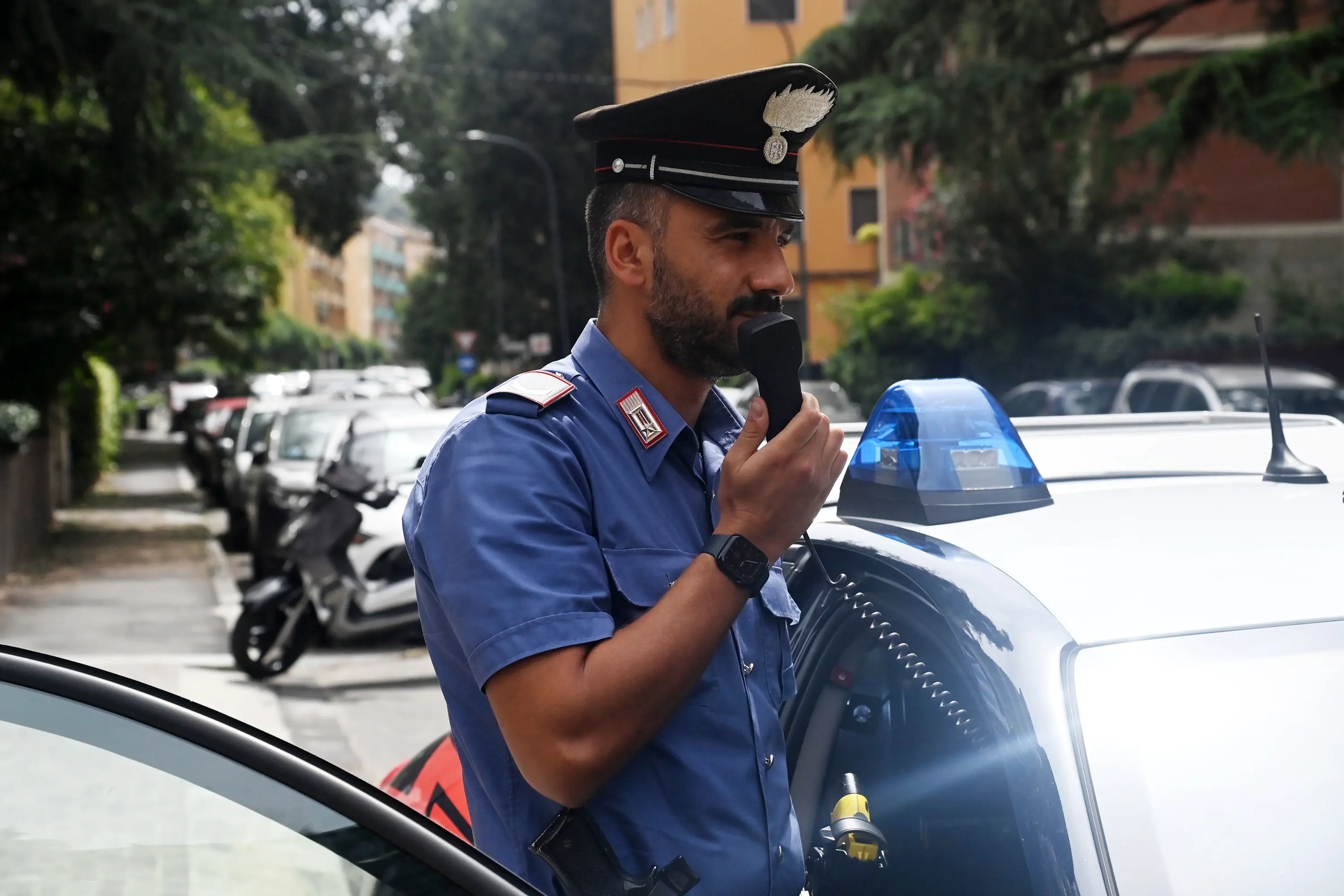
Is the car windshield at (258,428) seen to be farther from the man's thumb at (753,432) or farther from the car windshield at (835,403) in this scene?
the man's thumb at (753,432)

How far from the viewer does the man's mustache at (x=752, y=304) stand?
188 cm

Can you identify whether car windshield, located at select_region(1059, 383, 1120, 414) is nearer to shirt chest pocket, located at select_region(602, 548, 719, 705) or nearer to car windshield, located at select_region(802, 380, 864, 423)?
car windshield, located at select_region(802, 380, 864, 423)

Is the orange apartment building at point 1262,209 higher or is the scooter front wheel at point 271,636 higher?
the orange apartment building at point 1262,209

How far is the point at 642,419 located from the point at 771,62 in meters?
39.0

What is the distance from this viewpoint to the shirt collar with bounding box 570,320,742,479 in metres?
1.91

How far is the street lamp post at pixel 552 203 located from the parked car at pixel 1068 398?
22.0 m

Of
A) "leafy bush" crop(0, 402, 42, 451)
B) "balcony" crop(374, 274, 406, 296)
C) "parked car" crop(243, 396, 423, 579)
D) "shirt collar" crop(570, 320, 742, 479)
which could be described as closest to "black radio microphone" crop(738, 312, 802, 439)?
"shirt collar" crop(570, 320, 742, 479)

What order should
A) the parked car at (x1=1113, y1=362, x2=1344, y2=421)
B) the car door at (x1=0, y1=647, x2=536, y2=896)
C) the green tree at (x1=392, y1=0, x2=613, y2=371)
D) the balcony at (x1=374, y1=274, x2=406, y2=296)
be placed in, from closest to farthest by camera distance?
1. the car door at (x1=0, y1=647, x2=536, y2=896)
2. the parked car at (x1=1113, y1=362, x2=1344, y2=421)
3. the green tree at (x1=392, y1=0, x2=613, y2=371)
4. the balcony at (x1=374, y1=274, x2=406, y2=296)

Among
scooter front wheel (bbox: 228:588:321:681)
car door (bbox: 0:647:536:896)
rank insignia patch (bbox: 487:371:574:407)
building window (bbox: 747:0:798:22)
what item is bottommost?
scooter front wheel (bbox: 228:588:321:681)

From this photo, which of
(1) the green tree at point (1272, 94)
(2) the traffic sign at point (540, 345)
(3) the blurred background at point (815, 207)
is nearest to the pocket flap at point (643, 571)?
(3) the blurred background at point (815, 207)

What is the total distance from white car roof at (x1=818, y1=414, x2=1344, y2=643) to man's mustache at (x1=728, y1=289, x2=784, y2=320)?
0.43 m

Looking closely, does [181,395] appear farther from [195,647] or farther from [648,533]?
[648,533]

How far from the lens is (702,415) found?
82.7 inches

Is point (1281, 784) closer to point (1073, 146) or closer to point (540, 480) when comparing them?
point (540, 480)
